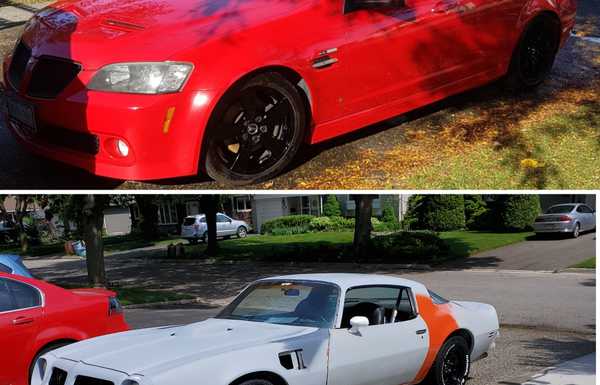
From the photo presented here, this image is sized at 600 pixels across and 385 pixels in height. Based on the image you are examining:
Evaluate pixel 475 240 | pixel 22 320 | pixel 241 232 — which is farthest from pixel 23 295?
pixel 241 232

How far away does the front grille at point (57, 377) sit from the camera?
4.71 meters

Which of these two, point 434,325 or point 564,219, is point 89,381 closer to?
point 434,325

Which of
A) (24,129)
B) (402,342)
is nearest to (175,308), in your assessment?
(24,129)

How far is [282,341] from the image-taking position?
4805mm

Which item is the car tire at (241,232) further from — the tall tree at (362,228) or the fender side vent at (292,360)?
the fender side vent at (292,360)

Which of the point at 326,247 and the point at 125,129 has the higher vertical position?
the point at 125,129

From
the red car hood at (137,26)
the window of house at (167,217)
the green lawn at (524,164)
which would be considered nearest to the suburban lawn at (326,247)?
the window of house at (167,217)

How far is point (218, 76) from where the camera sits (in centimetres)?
555

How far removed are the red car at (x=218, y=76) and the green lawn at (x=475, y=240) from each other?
15149mm

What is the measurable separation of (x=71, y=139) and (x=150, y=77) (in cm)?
100

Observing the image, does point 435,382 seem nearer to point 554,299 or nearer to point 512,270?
point 554,299

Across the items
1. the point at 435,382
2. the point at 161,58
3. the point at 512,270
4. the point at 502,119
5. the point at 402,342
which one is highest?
the point at 161,58

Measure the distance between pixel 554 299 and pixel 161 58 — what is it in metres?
9.30

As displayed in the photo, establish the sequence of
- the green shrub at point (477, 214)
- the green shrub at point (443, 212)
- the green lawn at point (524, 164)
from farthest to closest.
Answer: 1. the green shrub at point (477, 214)
2. the green shrub at point (443, 212)
3. the green lawn at point (524, 164)
